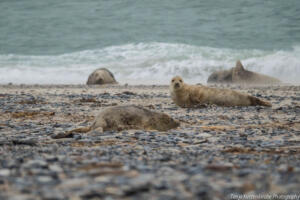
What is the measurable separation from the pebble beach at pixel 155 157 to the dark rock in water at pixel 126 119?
6.3 inches

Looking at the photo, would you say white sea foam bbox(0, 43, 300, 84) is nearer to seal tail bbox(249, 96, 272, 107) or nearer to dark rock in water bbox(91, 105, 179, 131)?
seal tail bbox(249, 96, 272, 107)

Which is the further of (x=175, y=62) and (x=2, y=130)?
(x=175, y=62)

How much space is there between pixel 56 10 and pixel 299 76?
64.4 feet

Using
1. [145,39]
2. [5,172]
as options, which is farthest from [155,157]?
[145,39]

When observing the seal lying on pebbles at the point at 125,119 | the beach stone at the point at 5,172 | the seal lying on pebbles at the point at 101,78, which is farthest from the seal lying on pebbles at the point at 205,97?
the seal lying on pebbles at the point at 101,78

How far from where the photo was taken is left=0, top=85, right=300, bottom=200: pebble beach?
2.31 metres

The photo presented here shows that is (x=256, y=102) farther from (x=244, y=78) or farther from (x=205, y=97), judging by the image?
(x=244, y=78)

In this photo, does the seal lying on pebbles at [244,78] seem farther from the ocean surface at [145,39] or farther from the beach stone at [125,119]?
the beach stone at [125,119]

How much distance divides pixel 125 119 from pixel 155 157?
195cm

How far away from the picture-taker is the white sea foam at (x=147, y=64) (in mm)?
18906

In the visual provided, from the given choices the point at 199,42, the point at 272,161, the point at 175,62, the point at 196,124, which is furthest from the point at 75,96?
the point at 199,42

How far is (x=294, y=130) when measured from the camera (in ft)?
18.7

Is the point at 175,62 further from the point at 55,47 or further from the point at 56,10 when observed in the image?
the point at 56,10

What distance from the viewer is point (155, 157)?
11.7 feet
